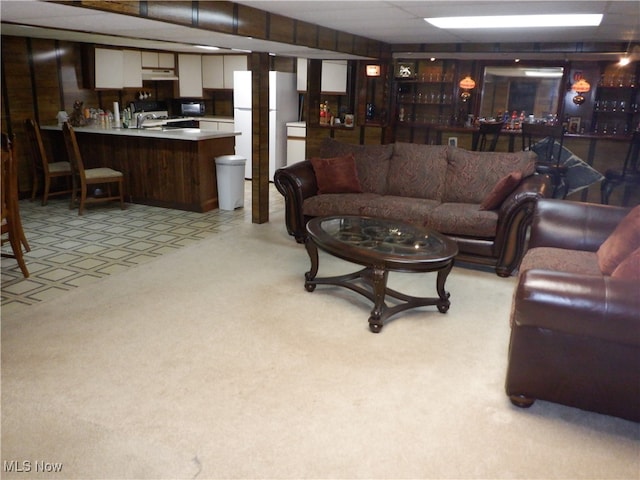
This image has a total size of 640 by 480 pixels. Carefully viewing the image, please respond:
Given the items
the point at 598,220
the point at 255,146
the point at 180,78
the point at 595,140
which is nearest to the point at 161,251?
the point at 255,146

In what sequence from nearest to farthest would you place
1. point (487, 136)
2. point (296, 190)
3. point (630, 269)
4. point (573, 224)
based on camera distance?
point (630, 269)
point (573, 224)
point (296, 190)
point (487, 136)

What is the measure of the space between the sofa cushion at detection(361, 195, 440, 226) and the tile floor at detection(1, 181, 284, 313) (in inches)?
68.7

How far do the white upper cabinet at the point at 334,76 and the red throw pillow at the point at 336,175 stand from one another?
3134mm

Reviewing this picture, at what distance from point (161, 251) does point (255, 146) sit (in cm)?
162

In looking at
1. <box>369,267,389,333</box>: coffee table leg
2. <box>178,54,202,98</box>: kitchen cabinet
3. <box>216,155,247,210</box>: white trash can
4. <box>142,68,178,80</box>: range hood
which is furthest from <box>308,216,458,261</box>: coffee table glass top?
<box>178,54,202,98</box>: kitchen cabinet

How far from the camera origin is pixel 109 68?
7.43 metres

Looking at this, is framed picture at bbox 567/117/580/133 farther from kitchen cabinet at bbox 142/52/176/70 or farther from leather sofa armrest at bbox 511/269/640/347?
kitchen cabinet at bbox 142/52/176/70

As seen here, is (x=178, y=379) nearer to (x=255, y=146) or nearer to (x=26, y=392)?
(x=26, y=392)

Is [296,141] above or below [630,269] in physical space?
above

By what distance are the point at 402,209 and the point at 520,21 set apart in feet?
5.77

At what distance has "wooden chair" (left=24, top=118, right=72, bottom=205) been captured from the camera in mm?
6223

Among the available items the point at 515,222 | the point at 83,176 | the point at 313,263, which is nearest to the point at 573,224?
the point at 515,222

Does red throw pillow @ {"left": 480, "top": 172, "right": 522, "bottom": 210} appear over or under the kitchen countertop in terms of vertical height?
under

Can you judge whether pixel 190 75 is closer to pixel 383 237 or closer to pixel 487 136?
pixel 487 136
